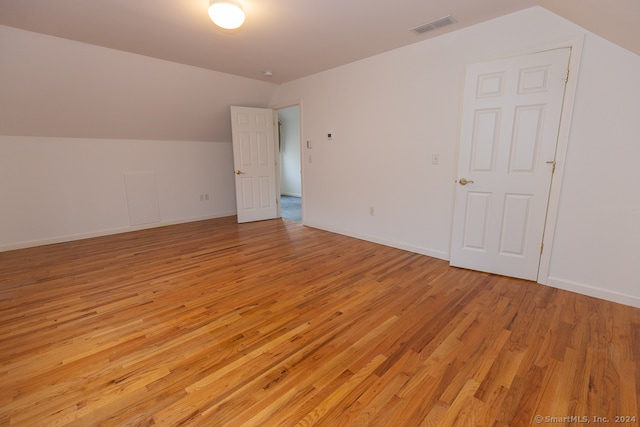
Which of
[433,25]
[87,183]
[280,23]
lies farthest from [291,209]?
[433,25]

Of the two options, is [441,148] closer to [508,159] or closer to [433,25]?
[508,159]

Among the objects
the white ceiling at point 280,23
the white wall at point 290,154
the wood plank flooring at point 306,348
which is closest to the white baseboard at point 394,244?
the wood plank flooring at point 306,348

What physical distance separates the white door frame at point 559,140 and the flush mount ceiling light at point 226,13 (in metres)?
2.31

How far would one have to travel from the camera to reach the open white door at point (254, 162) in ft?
16.4

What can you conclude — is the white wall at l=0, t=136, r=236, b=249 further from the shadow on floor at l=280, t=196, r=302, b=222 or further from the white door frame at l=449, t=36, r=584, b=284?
the white door frame at l=449, t=36, r=584, b=284

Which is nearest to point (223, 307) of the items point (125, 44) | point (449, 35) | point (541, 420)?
point (541, 420)

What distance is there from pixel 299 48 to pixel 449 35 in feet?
5.38

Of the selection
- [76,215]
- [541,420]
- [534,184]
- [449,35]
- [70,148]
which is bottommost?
[541,420]

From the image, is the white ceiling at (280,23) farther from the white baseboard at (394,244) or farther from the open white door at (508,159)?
the white baseboard at (394,244)

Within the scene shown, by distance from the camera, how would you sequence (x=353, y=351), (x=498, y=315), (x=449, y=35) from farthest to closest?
(x=449, y=35)
(x=498, y=315)
(x=353, y=351)

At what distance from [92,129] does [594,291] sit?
6.33 m

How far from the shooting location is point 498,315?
86.4 inches

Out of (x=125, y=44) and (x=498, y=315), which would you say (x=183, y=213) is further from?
(x=498, y=315)

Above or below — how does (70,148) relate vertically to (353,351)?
above
